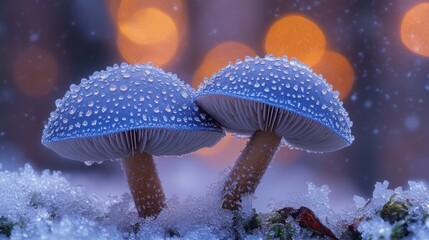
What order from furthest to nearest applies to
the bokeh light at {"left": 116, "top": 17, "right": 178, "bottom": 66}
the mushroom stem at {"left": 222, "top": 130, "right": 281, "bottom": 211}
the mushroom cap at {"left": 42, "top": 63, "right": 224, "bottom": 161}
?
1. the bokeh light at {"left": 116, "top": 17, "right": 178, "bottom": 66}
2. the mushroom stem at {"left": 222, "top": 130, "right": 281, "bottom": 211}
3. the mushroom cap at {"left": 42, "top": 63, "right": 224, "bottom": 161}

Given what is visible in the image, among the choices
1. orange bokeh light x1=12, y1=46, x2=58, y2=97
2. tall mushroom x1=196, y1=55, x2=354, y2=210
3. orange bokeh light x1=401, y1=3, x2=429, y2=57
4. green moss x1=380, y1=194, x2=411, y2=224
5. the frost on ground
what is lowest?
the frost on ground

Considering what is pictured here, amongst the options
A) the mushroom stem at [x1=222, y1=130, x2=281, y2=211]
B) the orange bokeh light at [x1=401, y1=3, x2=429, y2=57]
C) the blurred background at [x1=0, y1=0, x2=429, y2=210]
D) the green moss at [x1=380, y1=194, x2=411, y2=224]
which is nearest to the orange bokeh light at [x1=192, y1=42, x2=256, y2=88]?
the blurred background at [x1=0, y1=0, x2=429, y2=210]

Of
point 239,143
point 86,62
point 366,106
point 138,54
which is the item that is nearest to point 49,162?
point 86,62

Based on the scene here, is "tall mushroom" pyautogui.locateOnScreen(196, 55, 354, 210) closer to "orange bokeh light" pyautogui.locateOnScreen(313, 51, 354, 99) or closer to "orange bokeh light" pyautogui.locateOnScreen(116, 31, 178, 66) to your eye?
"orange bokeh light" pyautogui.locateOnScreen(116, 31, 178, 66)

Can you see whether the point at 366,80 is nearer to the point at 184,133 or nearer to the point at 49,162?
the point at 49,162

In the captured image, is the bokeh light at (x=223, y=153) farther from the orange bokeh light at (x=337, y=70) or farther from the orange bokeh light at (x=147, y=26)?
the orange bokeh light at (x=147, y=26)

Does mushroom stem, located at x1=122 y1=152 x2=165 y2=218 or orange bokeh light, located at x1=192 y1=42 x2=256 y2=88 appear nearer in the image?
mushroom stem, located at x1=122 y1=152 x2=165 y2=218

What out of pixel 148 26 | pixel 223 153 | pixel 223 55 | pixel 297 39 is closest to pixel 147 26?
pixel 148 26
